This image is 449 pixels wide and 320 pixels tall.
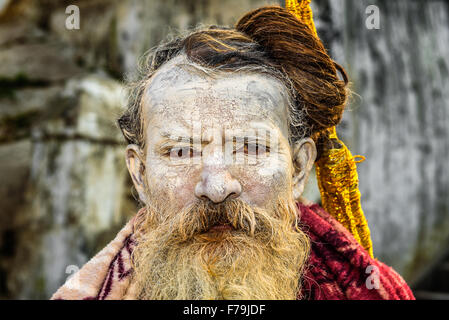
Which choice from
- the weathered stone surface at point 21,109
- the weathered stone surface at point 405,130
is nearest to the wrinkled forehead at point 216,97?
the weathered stone surface at point 405,130

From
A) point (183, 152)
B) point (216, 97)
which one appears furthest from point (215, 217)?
point (216, 97)

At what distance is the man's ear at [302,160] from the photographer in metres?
1.22

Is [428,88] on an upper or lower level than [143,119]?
upper

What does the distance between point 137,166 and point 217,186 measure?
1.06ft

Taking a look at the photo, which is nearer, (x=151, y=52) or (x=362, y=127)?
(x=151, y=52)

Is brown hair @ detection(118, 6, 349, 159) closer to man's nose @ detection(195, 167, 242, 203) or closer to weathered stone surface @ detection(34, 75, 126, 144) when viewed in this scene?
man's nose @ detection(195, 167, 242, 203)

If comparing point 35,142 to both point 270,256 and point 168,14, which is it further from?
point 270,256

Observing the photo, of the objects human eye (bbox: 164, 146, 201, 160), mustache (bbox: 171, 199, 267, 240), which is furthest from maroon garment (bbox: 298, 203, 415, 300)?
human eye (bbox: 164, 146, 201, 160)

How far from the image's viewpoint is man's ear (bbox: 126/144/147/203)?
1.23 m

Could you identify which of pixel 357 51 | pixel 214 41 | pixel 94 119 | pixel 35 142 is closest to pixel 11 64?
pixel 35 142

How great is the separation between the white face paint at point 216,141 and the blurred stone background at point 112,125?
71.9 inches

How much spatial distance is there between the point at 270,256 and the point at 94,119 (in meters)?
2.22

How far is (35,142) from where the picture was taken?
3107 millimetres

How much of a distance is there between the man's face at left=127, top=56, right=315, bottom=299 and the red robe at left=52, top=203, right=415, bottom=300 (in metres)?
0.06
